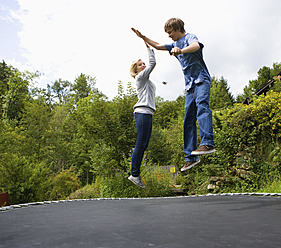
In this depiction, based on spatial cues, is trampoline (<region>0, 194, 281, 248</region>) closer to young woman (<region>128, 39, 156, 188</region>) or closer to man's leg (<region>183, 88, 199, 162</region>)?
man's leg (<region>183, 88, 199, 162</region>)

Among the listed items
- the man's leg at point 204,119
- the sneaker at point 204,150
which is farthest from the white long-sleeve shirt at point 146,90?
the sneaker at point 204,150

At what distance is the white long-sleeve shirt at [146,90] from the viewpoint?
9.80 ft

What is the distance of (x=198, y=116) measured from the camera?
7.69 feet

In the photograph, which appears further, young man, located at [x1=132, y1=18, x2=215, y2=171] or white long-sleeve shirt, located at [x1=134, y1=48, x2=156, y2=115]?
white long-sleeve shirt, located at [x1=134, y1=48, x2=156, y2=115]

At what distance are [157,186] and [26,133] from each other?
7072 mm

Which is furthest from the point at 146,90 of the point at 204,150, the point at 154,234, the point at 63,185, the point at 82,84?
the point at 82,84

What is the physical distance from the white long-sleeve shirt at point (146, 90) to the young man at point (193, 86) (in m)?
0.38

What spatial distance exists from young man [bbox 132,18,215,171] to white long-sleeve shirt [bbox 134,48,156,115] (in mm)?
381

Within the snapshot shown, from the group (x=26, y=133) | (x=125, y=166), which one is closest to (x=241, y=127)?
(x=125, y=166)

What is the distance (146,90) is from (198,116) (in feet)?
3.03

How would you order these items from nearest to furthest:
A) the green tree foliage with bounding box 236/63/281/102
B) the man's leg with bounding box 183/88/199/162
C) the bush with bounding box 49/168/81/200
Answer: the man's leg with bounding box 183/88/199/162
the bush with bounding box 49/168/81/200
the green tree foliage with bounding box 236/63/281/102

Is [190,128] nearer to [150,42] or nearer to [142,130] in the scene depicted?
[142,130]

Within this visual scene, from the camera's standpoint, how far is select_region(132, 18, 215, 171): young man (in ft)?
7.44

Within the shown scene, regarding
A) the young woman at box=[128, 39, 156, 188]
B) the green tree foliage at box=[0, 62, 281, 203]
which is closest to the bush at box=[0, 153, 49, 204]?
the green tree foliage at box=[0, 62, 281, 203]
